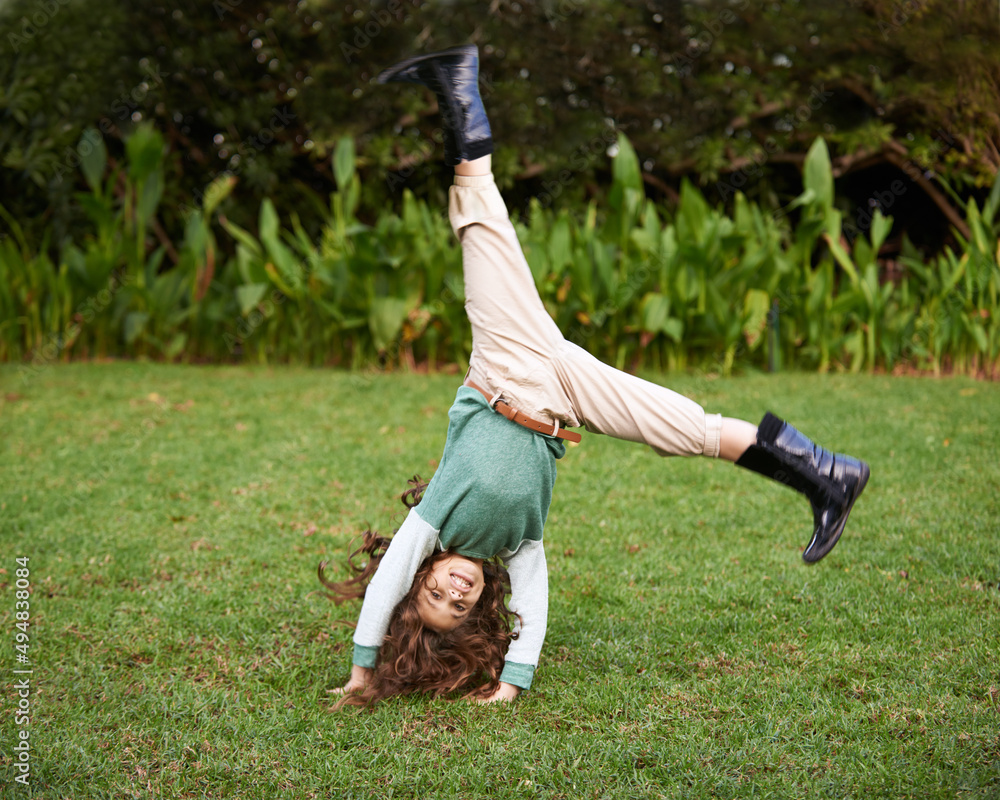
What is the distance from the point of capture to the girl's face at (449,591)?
2.21 metres

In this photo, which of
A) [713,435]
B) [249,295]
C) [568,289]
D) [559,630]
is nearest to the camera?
[713,435]

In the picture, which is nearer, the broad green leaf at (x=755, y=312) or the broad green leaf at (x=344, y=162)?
the broad green leaf at (x=755, y=312)

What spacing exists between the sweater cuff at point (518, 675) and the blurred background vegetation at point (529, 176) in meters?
4.34

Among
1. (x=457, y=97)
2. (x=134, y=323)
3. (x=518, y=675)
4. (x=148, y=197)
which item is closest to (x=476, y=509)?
(x=518, y=675)

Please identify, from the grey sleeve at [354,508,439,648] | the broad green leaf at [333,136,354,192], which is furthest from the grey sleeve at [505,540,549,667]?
the broad green leaf at [333,136,354,192]

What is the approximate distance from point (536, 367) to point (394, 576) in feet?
2.13

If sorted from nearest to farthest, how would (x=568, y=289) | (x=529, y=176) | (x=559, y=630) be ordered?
(x=559, y=630), (x=568, y=289), (x=529, y=176)

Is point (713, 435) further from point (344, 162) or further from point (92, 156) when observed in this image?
point (92, 156)

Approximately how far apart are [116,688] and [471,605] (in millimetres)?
988

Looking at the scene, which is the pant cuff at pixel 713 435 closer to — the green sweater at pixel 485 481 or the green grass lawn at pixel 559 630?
the green sweater at pixel 485 481

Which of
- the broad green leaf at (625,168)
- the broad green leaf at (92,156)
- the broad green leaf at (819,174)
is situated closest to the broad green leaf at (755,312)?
the broad green leaf at (819,174)

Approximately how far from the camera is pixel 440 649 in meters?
2.30

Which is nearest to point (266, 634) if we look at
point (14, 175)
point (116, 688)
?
point (116, 688)

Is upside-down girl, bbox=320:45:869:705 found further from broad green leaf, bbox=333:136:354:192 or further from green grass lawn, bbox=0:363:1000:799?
broad green leaf, bbox=333:136:354:192
